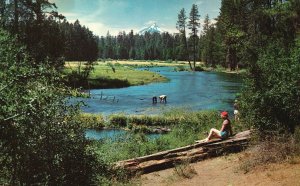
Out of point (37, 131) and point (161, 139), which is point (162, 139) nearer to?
point (161, 139)

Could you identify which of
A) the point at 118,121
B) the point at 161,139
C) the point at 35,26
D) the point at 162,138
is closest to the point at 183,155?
the point at 161,139

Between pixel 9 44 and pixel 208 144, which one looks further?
pixel 208 144

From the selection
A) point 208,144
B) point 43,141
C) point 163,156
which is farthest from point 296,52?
point 43,141

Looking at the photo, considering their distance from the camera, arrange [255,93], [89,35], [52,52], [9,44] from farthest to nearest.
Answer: [89,35]
[52,52]
[255,93]
[9,44]

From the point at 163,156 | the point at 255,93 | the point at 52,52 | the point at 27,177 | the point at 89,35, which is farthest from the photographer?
the point at 89,35

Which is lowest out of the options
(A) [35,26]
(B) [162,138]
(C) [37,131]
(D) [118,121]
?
(D) [118,121]

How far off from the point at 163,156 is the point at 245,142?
3589 mm

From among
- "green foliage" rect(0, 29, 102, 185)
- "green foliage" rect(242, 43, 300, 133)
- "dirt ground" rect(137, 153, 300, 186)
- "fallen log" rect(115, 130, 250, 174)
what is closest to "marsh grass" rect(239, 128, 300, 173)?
"dirt ground" rect(137, 153, 300, 186)

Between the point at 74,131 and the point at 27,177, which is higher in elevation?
the point at 74,131

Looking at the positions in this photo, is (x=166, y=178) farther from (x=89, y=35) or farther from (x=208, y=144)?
(x=89, y=35)

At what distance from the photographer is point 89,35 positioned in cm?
9031

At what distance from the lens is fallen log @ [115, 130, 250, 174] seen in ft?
49.4

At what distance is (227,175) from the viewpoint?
43.2ft

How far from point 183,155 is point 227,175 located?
2957 millimetres
